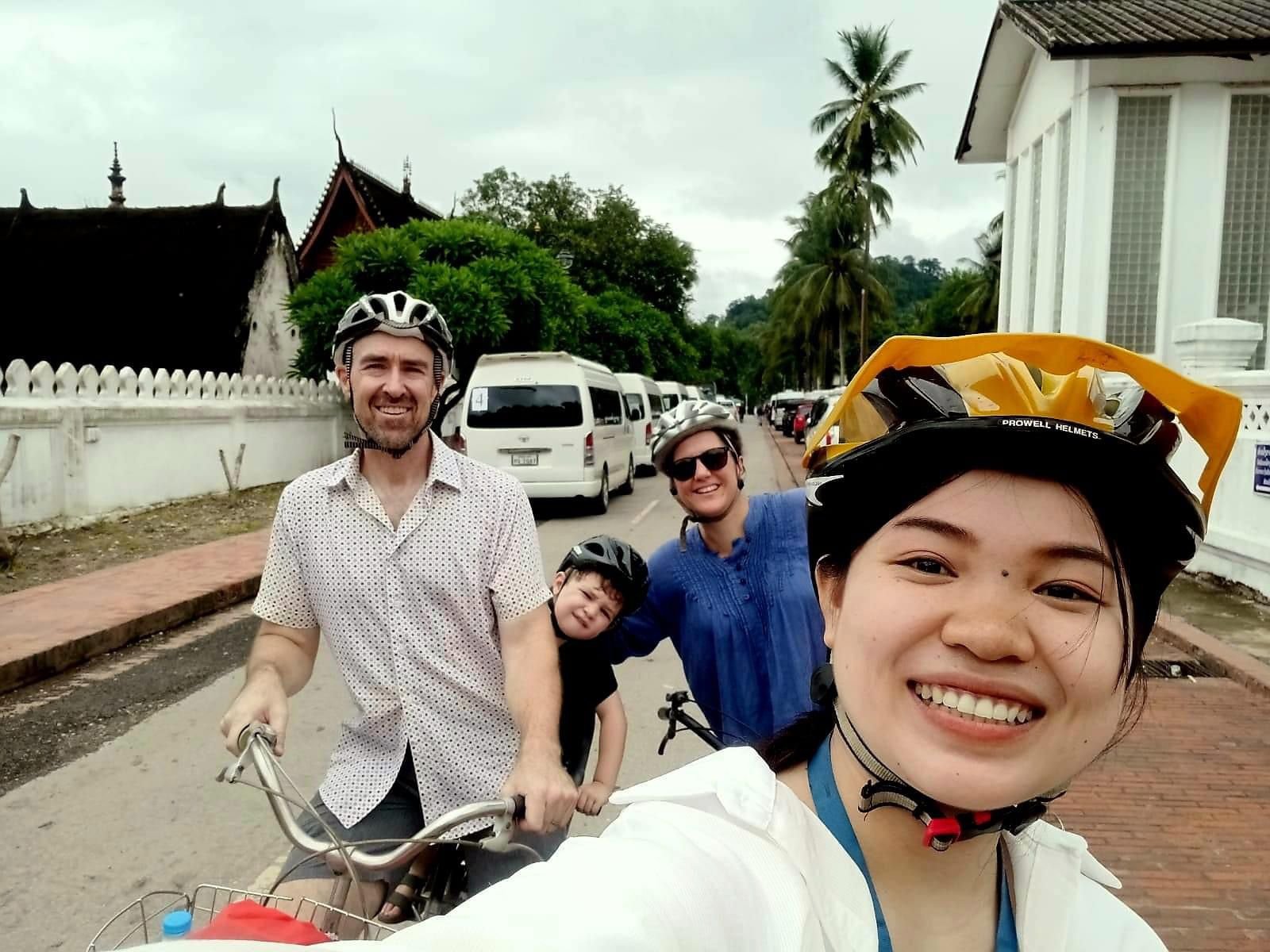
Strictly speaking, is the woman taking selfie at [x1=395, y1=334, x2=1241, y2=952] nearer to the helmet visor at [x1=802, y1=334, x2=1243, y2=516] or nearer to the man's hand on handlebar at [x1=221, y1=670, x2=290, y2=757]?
the helmet visor at [x1=802, y1=334, x2=1243, y2=516]

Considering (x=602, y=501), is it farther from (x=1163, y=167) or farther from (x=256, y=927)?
(x=256, y=927)

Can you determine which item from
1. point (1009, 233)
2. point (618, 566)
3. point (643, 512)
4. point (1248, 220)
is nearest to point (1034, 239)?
point (1009, 233)

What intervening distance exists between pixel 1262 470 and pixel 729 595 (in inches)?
292

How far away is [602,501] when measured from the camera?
47.2ft

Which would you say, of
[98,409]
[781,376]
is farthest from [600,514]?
[781,376]

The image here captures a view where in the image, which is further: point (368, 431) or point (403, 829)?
point (368, 431)

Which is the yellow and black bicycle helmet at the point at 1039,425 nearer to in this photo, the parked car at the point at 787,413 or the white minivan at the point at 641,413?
the white minivan at the point at 641,413

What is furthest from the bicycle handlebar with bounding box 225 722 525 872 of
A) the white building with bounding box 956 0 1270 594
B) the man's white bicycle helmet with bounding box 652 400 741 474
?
the white building with bounding box 956 0 1270 594

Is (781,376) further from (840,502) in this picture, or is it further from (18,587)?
(840,502)

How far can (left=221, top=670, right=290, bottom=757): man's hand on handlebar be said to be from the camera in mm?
1827

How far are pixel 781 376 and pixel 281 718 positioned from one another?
87373mm

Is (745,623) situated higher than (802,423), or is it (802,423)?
(745,623)

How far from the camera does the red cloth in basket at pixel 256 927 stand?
3.84 feet

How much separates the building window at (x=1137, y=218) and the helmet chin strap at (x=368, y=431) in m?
10.8
